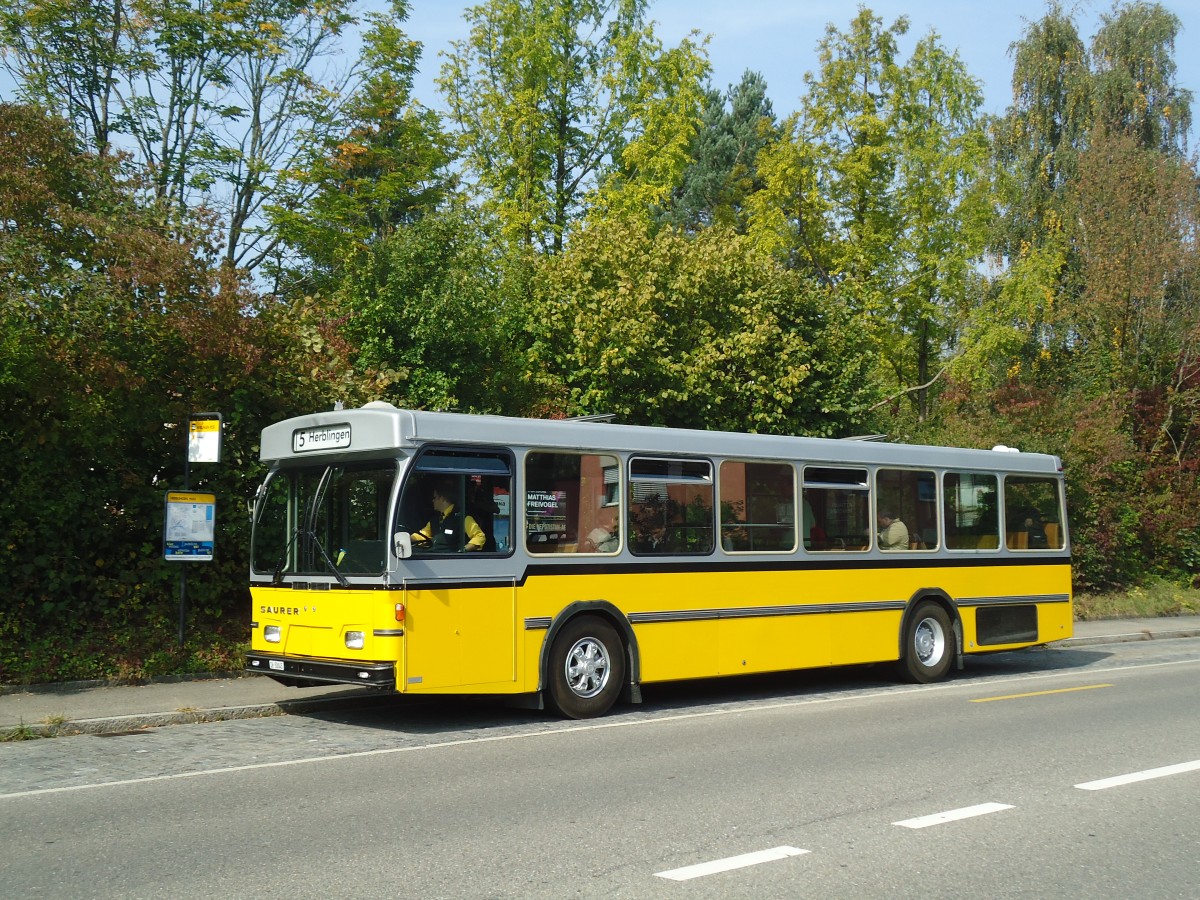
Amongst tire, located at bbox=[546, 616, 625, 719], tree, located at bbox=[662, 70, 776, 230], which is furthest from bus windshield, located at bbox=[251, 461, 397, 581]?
tree, located at bbox=[662, 70, 776, 230]

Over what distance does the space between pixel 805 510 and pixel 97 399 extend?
8.18 m

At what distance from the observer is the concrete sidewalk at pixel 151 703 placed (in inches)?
440

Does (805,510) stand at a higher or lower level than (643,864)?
higher

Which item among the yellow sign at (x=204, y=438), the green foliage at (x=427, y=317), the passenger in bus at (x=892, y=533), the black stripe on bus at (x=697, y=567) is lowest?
the black stripe on bus at (x=697, y=567)

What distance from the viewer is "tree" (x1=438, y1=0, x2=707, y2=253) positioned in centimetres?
3419

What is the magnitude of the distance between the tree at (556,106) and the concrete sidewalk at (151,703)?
69.4 feet

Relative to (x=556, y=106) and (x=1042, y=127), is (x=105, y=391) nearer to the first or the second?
(x=556, y=106)

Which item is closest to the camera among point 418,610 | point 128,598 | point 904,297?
point 418,610

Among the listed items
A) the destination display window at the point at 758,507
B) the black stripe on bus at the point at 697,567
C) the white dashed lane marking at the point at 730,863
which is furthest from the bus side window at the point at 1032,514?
the white dashed lane marking at the point at 730,863

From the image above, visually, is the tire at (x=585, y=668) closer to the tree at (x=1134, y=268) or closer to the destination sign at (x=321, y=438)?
the destination sign at (x=321, y=438)

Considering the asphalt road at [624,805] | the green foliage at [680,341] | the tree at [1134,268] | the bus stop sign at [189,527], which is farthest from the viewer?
the tree at [1134,268]

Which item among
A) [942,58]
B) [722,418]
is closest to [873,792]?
[722,418]

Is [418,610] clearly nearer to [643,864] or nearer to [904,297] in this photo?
[643,864]

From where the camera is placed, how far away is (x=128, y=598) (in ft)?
47.6
